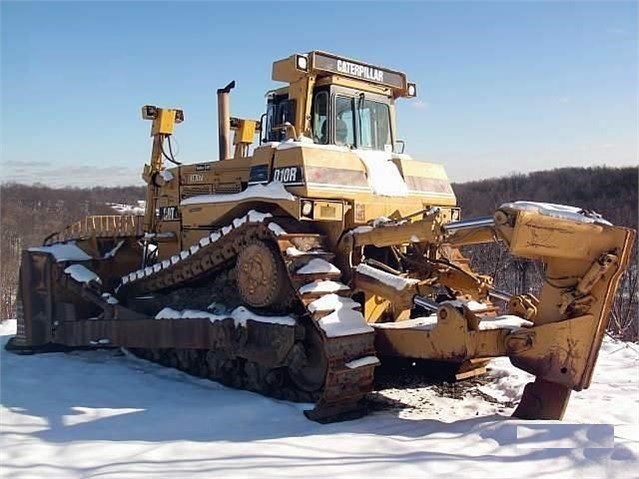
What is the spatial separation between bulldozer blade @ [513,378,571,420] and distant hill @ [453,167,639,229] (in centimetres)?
3197

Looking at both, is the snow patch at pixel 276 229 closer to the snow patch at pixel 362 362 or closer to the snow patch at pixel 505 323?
the snow patch at pixel 362 362

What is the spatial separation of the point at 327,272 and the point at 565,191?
45157 millimetres

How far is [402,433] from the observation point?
5.64m

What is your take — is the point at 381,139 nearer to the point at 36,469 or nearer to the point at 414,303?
the point at 414,303

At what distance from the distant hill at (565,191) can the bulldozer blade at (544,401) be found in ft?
105

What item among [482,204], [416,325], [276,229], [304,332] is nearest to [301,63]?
[276,229]

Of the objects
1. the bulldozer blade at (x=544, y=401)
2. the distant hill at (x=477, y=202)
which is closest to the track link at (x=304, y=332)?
the bulldozer blade at (x=544, y=401)

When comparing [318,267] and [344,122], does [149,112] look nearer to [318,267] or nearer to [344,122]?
[344,122]

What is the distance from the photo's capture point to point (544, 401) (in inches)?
237

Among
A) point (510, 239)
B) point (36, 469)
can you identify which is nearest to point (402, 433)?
point (510, 239)

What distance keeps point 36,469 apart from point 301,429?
2115 millimetres

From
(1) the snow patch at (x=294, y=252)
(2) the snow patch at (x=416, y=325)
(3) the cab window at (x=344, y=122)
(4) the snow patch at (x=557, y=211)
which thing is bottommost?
(2) the snow patch at (x=416, y=325)

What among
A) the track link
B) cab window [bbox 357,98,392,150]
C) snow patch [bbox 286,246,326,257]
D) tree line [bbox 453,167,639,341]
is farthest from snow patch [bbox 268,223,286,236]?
tree line [bbox 453,167,639,341]

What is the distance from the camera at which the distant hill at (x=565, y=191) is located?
4099 cm
